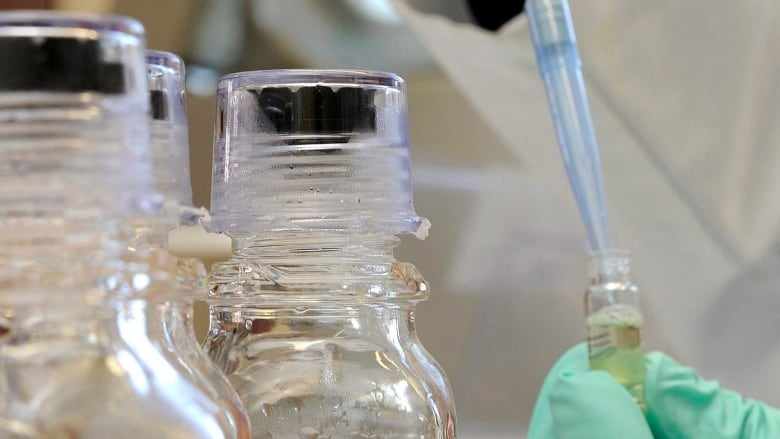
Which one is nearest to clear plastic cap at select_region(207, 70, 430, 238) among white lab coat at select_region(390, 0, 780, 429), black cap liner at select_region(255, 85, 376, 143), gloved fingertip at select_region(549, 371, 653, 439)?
black cap liner at select_region(255, 85, 376, 143)

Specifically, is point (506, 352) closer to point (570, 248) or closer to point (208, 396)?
point (570, 248)

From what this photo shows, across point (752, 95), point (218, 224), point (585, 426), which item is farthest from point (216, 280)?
point (752, 95)

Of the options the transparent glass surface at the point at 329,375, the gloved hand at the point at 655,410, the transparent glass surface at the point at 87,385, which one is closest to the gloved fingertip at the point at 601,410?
the gloved hand at the point at 655,410

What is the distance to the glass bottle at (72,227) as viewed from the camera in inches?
7.1

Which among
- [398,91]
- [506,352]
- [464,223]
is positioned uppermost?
[398,91]

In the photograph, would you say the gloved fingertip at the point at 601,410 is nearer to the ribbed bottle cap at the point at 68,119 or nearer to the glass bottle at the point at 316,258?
the glass bottle at the point at 316,258

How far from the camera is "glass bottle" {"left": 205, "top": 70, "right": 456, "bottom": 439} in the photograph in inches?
10.4

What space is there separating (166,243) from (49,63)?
0.07 meters

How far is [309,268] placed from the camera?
0.27 metres

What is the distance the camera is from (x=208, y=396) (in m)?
0.21

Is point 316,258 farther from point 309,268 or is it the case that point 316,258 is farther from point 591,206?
point 591,206

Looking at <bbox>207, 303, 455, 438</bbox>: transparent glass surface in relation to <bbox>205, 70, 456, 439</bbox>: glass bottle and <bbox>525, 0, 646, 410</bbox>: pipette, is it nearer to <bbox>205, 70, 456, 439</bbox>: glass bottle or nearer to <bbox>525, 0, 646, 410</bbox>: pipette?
<bbox>205, 70, 456, 439</bbox>: glass bottle

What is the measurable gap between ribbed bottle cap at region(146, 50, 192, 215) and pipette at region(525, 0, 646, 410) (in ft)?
0.93

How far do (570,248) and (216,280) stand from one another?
1.76 ft
